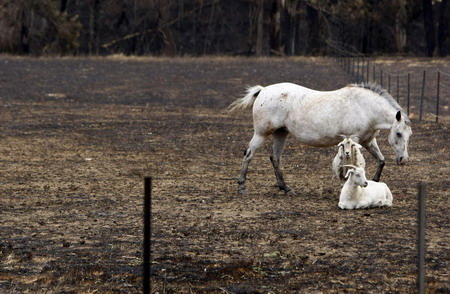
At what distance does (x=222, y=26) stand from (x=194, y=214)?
6417cm

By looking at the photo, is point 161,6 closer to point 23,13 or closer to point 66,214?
point 23,13

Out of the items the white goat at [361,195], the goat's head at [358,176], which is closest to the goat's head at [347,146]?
the white goat at [361,195]

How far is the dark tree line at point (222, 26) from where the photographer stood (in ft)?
202

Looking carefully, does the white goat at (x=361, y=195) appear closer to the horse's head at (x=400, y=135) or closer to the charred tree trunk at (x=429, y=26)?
the horse's head at (x=400, y=135)

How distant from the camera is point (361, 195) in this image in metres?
12.0

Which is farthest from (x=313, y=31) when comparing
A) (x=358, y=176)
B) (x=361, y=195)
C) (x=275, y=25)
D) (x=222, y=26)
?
(x=358, y=176)

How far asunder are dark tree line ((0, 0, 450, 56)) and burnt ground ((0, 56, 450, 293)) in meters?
35.8

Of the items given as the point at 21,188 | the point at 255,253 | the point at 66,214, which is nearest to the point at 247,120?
the point at 21,188

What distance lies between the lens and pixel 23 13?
5922 cm

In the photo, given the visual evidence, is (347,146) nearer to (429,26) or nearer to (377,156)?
(377,156)

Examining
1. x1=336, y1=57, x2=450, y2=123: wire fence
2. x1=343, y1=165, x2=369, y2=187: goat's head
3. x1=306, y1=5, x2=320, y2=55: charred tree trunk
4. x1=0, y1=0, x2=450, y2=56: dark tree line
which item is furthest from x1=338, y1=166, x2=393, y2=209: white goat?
x1=306, y1=5, x2=320, y2=55: charred tree trunk

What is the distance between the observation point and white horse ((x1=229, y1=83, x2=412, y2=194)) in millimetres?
13117

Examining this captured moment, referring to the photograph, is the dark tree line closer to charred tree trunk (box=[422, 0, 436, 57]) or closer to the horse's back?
charred tree trunk (box=[422, 0, 436, 57])

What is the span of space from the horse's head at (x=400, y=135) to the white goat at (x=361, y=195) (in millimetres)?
1143
